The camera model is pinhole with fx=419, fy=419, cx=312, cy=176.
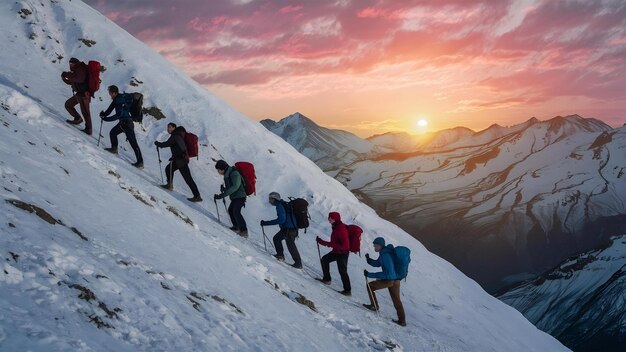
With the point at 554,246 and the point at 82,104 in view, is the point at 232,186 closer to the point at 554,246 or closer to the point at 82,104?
the point at 82,104

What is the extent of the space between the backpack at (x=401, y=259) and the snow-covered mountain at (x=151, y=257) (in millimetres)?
1404

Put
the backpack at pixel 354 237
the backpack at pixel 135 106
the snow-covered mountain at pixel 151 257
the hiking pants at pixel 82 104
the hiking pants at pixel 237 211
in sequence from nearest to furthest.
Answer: the snow-covered mountain at pixel 151 257 → the backpack at pixel 354 237 → the hiking pants at pixel 237 211 → the backpack at pixel 135 106 → the hiking pants at pixel 82 104

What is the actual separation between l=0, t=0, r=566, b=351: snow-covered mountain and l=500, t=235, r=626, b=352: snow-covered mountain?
366 ft

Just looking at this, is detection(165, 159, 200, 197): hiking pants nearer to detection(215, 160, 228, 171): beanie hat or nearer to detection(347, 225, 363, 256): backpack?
detection(215, 160, 228, 171): beanie hat

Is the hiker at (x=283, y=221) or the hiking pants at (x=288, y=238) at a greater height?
the hiker at (x=283, y=221)

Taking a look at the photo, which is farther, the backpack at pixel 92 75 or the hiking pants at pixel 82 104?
the hiking pants at pixel 82 104

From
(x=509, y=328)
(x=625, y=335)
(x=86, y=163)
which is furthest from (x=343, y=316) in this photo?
(x=625, y=335)

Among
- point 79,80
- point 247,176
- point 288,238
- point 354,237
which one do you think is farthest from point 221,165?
point 79,80

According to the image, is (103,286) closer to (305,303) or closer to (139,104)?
(305,303)

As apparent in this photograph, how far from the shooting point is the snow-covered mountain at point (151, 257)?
15.9 feet

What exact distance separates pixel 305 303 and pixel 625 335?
4987 inches

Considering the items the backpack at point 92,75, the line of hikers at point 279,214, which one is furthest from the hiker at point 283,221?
the backpack at point 92,75

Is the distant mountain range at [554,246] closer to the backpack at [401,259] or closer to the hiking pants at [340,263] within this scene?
the hiking pants at [340,263]

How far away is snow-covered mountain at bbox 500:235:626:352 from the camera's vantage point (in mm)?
108944
